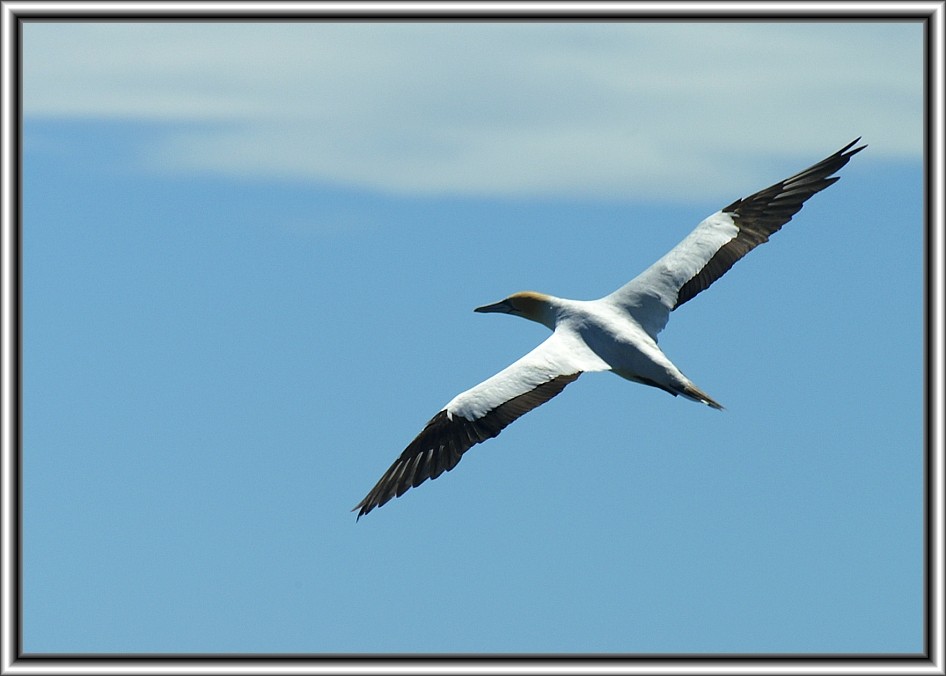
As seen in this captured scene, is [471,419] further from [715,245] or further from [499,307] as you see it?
[715,245]

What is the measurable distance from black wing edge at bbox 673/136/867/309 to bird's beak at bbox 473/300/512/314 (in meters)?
3.36

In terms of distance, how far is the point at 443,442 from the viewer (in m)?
19.0

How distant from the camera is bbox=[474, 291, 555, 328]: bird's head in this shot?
70.3ft

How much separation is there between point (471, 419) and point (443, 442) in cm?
47

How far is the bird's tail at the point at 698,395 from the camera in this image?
19125 millimetres

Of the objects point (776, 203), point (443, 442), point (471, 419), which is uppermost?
point (776, 203)

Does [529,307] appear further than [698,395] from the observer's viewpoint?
Yes

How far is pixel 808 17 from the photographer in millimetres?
17906

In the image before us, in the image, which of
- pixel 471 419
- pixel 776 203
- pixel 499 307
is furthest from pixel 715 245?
pixel 471 419

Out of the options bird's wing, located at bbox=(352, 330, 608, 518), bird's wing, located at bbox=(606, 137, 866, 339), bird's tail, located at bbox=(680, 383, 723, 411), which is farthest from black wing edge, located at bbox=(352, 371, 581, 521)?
bird's wing, located at bbox=(606, 137, 866, 339)

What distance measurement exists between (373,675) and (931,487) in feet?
23.6

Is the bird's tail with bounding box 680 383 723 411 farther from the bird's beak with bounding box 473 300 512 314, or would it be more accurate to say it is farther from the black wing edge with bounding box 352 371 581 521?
the bird's beak with bounding box 473 300 512 314

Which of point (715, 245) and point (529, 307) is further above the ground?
point (715, 245)

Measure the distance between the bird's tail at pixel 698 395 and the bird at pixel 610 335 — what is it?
0.04 feet
